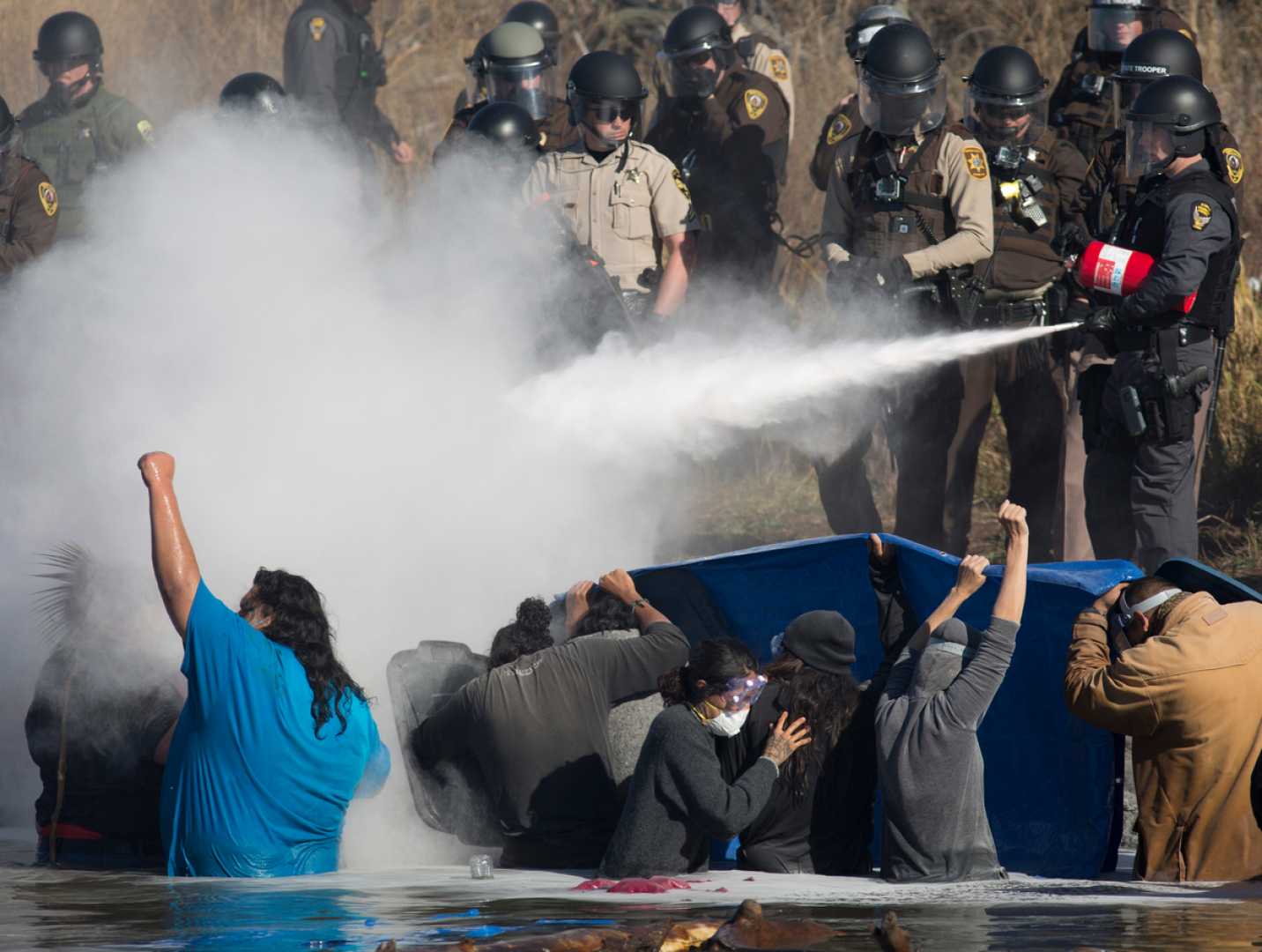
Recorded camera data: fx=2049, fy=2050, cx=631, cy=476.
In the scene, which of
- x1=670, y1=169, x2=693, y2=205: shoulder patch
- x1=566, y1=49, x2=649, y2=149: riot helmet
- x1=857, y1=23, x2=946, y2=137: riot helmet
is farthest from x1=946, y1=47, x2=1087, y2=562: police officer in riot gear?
x1=566, y1=49, x2=649, y2=149: riot helmet

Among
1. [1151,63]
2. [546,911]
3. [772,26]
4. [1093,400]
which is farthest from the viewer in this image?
[772,26]

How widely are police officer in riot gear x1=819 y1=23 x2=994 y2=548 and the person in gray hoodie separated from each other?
3.17 metres

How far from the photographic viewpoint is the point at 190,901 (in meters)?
5.96

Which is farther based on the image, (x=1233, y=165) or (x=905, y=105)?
(x=905, y=105)

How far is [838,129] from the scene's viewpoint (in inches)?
421

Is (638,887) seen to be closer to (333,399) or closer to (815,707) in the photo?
(815,707)

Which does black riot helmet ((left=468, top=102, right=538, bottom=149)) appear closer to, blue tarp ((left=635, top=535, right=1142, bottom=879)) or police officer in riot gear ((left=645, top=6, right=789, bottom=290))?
police officer in riot gear ((left=645, top=6, right=789, bottom=290))

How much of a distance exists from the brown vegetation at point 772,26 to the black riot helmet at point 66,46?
4.43m

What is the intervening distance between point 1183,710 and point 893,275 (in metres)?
3.64

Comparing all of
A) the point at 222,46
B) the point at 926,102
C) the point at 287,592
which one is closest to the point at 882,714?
the point at 287,592

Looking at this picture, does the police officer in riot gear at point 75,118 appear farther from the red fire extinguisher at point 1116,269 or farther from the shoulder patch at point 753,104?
the red fire extinguisher at point 1116,269

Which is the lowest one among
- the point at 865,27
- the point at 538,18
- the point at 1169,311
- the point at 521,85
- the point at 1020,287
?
the point at 1169,311

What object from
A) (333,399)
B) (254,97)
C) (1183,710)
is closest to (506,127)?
(254,97)

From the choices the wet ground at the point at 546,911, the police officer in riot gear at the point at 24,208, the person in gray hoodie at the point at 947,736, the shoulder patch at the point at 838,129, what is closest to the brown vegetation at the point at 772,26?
the shoulder patch at the point at 838,129
